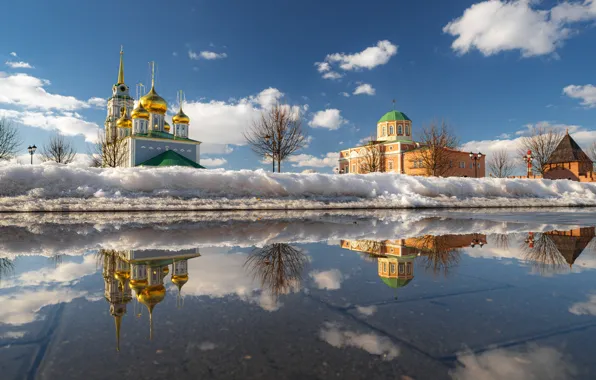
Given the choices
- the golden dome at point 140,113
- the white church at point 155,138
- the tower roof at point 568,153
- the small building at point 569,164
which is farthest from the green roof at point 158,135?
the tower roof at point 568,153

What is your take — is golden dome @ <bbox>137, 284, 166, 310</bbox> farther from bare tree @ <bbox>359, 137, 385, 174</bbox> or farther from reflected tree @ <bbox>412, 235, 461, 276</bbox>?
bare tree @ <bbox>359, 137, 385, 174</bbox>

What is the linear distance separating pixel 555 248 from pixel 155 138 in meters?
46.4

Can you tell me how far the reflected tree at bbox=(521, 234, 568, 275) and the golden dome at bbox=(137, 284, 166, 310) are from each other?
325 cm

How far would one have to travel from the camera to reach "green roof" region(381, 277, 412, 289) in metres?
2.62

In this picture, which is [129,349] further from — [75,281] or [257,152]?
[257,152]

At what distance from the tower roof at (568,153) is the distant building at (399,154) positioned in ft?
42.8

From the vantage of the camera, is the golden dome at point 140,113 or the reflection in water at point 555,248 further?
the golden dome at point 140,113

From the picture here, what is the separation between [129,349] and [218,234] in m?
4.20

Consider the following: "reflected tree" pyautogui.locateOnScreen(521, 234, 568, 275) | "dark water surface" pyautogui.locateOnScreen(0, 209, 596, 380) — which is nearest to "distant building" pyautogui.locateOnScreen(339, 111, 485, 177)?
"reflected tree" pyautogui.locateOnScreen(521, 234, 568, 275)

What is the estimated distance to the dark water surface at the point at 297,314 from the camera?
1397 mm

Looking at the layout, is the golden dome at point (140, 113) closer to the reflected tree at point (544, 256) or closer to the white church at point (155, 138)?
the white church at point (155, 138)

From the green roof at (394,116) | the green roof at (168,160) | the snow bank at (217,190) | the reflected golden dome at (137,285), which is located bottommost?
the reflected golden dome at (137,285)

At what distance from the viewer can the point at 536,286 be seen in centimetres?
264

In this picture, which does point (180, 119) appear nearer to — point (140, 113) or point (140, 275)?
point (140, 113)
